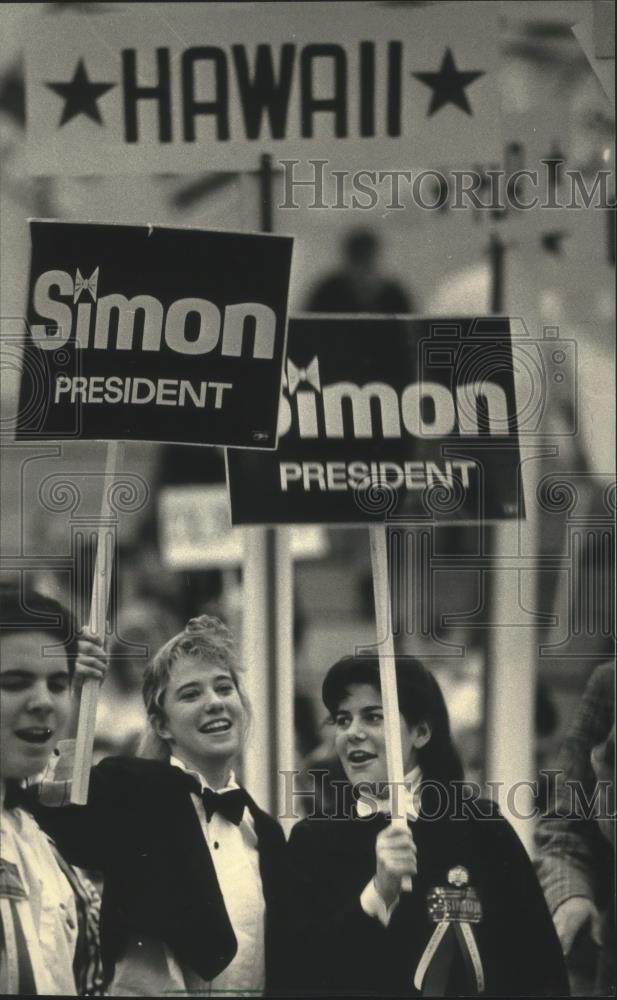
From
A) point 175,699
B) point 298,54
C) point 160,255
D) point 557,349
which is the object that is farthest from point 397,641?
point 298,54

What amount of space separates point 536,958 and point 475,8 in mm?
2278

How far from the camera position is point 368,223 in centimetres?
366

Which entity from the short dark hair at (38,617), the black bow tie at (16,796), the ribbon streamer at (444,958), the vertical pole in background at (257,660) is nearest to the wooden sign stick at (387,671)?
the ribbon streamer at (444,958)

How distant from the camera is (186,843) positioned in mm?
3707

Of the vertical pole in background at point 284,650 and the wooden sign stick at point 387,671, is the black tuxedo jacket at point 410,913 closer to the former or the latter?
the wooden sign stick at point 387,671

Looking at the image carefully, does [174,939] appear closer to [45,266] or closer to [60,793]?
[60,793]

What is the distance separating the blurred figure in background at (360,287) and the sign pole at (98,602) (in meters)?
0.61

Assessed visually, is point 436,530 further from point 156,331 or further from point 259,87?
point 259,87

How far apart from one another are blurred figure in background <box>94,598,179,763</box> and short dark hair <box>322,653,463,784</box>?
412 mm

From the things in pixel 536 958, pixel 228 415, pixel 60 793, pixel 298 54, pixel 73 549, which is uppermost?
pixel 298 54

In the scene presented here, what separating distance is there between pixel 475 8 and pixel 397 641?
4.96ft

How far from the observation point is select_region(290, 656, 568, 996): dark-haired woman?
3705 millimetres

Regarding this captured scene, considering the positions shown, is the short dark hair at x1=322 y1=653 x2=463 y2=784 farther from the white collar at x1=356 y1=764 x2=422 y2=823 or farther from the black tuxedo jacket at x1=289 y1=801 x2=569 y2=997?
the black tuxedo jacket at x1=289 y1=801 x2=569 y2=997

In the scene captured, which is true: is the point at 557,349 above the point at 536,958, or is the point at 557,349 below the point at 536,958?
above
